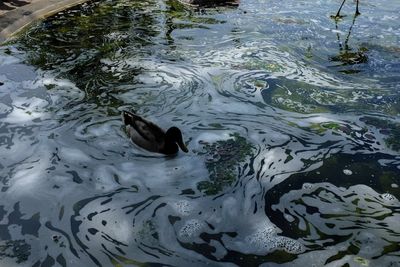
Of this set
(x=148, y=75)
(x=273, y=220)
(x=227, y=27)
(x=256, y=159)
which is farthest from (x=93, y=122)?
(x=227, y=27)

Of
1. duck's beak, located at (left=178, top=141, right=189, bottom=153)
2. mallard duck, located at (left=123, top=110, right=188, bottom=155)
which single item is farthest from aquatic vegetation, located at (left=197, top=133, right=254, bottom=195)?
mallard duck, located at (left=123, top=110, right=188, bottom=155)

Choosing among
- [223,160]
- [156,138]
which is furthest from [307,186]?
[156,138]

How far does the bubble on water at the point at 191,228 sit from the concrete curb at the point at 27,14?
8323 millimetres

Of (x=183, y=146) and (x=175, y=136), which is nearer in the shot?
(x=175, y=136)

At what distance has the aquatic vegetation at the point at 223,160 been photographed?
5346 millimetres

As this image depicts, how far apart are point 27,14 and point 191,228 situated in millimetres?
10238

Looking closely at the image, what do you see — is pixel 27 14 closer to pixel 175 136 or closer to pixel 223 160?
pixel 175 136

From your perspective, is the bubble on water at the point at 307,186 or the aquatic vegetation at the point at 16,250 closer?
the aquatic vegetation at the point at 16,250

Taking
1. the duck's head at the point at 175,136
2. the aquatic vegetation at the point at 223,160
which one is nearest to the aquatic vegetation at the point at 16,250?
the aquatic vegetation at the point at 223,160

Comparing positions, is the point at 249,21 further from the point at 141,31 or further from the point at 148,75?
the point at 148,75

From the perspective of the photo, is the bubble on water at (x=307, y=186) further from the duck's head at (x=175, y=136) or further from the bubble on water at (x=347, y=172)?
the duck's head at (x=175, y=136)

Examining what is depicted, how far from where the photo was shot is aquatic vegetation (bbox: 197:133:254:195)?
535cm

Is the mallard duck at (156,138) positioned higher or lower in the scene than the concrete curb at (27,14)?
lower

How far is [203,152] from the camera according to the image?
599 cm
